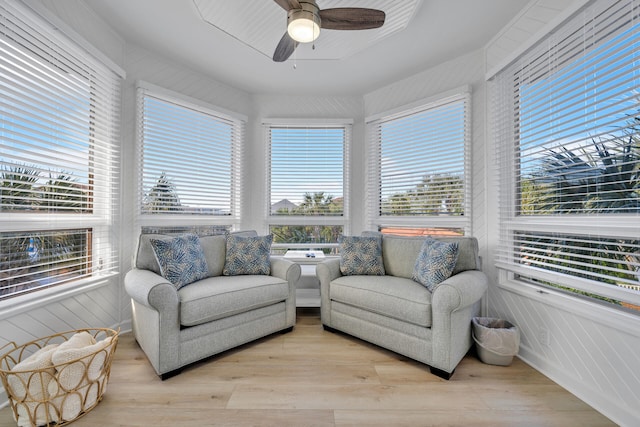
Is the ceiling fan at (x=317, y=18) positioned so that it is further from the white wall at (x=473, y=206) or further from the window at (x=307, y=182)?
the window at (x=307, y=182)

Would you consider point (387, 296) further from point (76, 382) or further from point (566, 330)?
point (76, 382)

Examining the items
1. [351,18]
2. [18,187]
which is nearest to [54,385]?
[18,187]

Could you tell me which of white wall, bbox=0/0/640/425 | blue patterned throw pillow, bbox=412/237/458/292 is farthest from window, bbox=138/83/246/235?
blue patterned throw pillow, bbox=412/237/458/292

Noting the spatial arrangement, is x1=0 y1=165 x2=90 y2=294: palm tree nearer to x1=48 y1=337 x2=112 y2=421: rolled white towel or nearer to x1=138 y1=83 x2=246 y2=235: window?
x1=138 y1=83 x2=246 y2=235: window

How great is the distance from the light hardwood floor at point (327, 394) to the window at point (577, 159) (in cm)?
77

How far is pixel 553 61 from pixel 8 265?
→ 13.1 ft

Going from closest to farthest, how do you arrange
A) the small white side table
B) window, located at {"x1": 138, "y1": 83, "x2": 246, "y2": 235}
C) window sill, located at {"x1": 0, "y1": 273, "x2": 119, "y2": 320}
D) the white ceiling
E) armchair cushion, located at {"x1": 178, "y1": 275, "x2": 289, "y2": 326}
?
window sill, located at {"x1": 0, "y1": 273, "x2": 119, "y2": 320}
armchair cushion, located at {"x1": 178, "y1": 275, "x2": 289, "y2": 326}
the white ceiling
window, located at {"x1": 138, "y1": 83, "x2": 246, "y2": 235}
the small white side table

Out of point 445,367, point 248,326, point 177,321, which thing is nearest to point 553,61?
point 445,367

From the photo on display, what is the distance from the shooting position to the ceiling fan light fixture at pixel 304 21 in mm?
1591

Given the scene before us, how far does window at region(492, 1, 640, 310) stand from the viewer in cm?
156

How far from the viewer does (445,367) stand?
6.16 ft

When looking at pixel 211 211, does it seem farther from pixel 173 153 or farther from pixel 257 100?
pixel 257 100

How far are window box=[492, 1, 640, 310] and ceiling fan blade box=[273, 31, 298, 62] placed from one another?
6.11ft

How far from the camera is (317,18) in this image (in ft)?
5.39
